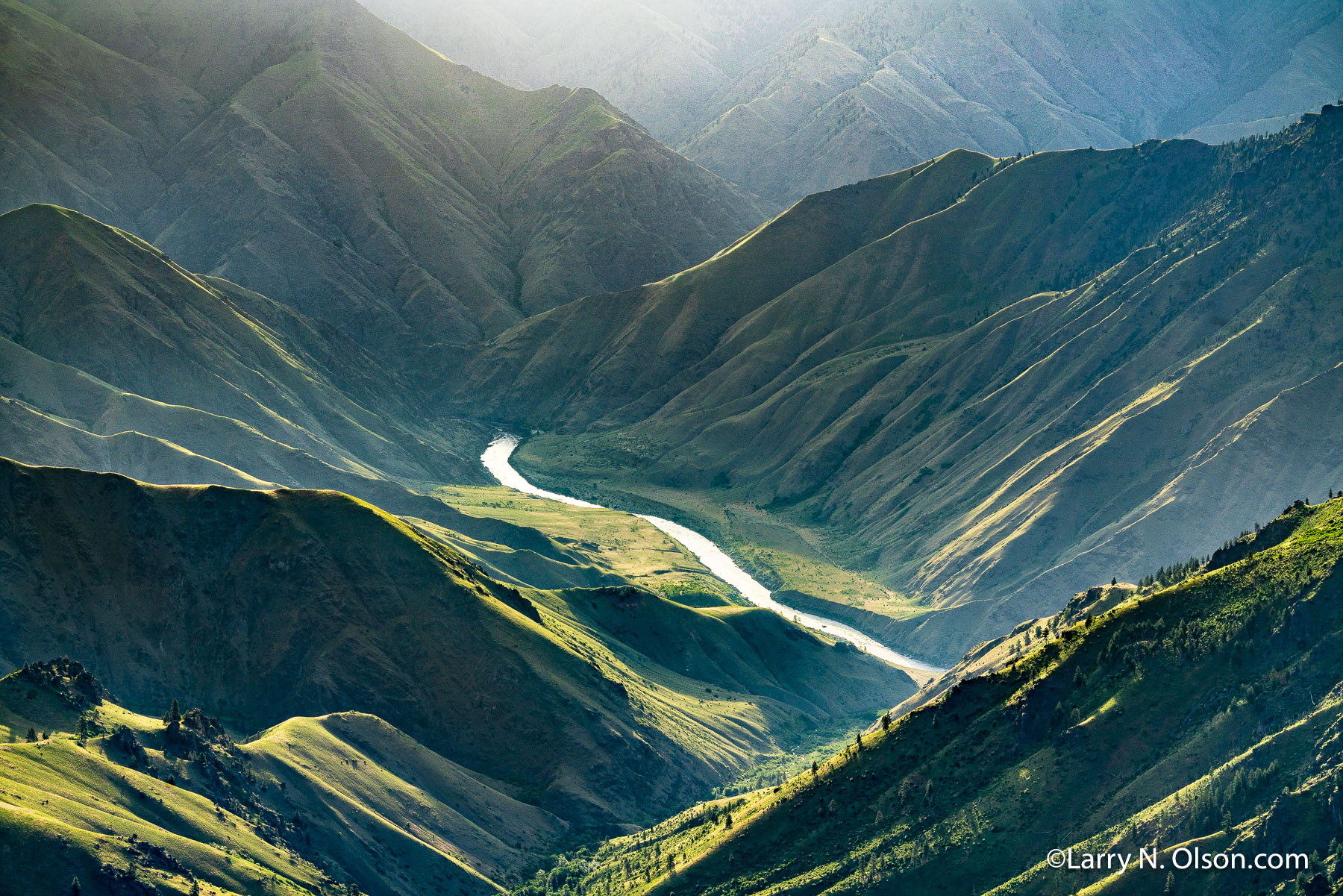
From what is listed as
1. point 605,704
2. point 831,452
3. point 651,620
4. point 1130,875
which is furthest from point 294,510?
point 831,452

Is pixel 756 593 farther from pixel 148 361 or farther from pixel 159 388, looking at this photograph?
pixel 148 361

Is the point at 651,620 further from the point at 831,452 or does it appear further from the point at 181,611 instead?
the point at 831,452

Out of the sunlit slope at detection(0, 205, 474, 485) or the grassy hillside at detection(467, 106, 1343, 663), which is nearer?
the grassy hillside at detection(467, 106, 1343, 663)

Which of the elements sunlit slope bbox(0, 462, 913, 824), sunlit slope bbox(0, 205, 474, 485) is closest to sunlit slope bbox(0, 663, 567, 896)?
sunlit slope bbox(0, 462, 913, 824)

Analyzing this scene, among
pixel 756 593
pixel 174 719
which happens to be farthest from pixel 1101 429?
pixel 174 719

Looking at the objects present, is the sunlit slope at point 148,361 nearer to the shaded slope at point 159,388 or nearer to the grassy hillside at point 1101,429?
the shaded slope at point 159,388

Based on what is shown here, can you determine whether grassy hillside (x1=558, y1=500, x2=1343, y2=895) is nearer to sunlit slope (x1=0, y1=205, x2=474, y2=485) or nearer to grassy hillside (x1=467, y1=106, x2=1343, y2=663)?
grassy hillside (x1=467, y1=106, x2=1343, y2=663)
